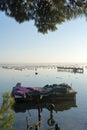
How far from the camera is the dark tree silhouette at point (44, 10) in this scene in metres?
9.98

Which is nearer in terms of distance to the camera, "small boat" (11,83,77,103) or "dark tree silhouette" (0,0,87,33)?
"dark tree silhouette" (0,0,87,33)

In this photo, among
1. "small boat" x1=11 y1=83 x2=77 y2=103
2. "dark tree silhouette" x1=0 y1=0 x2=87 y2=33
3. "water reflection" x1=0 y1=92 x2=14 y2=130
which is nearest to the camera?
"water reflection" x1=0 y1=92 x2=14 y2=130

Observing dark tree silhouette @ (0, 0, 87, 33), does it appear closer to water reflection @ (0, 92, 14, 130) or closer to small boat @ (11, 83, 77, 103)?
water reflection @ (0, 92, 14, 130)

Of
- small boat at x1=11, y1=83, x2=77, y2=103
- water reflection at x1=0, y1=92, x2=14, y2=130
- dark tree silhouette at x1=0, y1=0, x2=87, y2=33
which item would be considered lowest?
small boat at x1=11, y1=83, x2=77, y2=103

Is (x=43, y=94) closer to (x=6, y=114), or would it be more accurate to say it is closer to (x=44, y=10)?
(x=44, y=10)

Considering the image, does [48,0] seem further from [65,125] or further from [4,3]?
[65,125]

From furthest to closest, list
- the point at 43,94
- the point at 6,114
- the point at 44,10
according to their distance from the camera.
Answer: the point at 43,94 → the point at 44,10 → the point at 6,114

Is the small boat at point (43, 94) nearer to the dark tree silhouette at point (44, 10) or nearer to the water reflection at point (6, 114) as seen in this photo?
the dark tree silhouette at point (44, 10)

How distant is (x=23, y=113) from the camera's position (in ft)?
121

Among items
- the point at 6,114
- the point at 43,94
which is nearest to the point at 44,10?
the point at 6,114

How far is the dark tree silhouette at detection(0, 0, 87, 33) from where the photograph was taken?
393 inches

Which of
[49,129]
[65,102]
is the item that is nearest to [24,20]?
[49,129]

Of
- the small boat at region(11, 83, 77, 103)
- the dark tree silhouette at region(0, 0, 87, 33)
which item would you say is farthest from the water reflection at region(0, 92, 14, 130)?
the small boat at region(11, 83, 77, 103)

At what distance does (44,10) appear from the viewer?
34.0 ft
